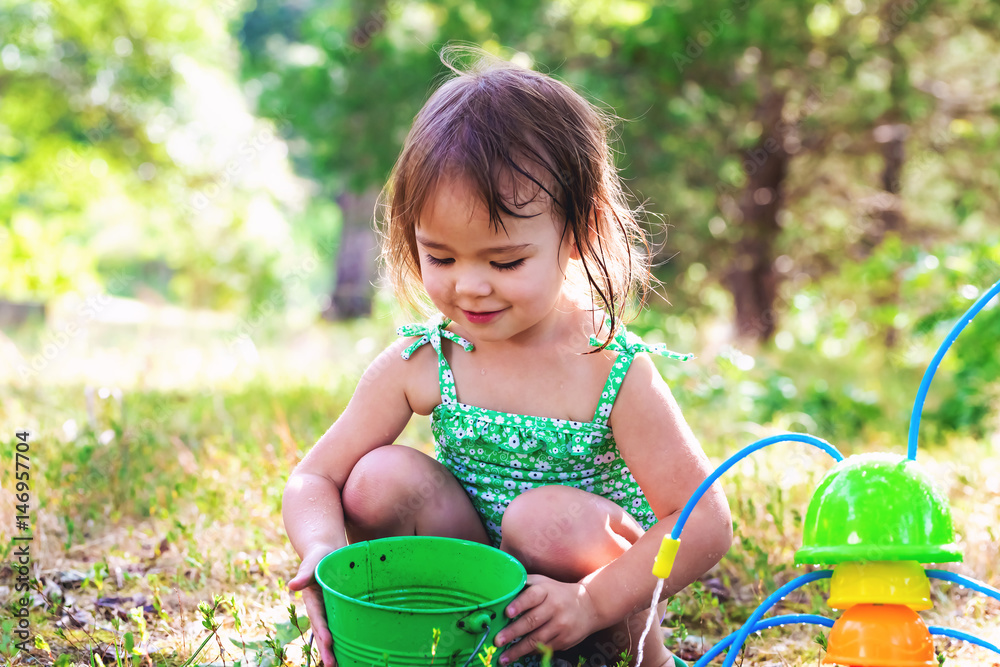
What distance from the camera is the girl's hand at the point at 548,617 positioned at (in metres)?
1.40

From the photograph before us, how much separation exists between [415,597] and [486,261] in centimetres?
64

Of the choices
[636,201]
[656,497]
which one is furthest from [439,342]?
[636,201]

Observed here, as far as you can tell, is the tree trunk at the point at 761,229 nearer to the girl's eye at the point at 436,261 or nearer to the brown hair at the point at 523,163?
the brown hair at the point at 523,163

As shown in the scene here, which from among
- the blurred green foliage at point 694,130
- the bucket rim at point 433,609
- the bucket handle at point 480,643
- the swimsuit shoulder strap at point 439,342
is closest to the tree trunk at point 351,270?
the blurred green foliage at point 694,130

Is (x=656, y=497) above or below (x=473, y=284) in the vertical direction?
below

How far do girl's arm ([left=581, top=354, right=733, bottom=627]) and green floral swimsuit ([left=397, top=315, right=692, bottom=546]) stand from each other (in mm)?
51

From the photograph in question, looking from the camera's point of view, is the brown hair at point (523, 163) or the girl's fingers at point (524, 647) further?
the brown hair at point (523, 163)

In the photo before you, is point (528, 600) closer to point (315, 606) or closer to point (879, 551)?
point (315, 606)

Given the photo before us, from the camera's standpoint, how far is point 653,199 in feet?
17.9

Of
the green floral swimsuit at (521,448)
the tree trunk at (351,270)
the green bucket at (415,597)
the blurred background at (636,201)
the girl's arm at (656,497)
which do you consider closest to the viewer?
the green bucket at (415,597)

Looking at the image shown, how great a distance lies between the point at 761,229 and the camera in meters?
6.85

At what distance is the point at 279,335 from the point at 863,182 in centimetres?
537

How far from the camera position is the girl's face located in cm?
154

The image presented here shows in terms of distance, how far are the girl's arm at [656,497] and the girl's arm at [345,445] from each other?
1.53ft
